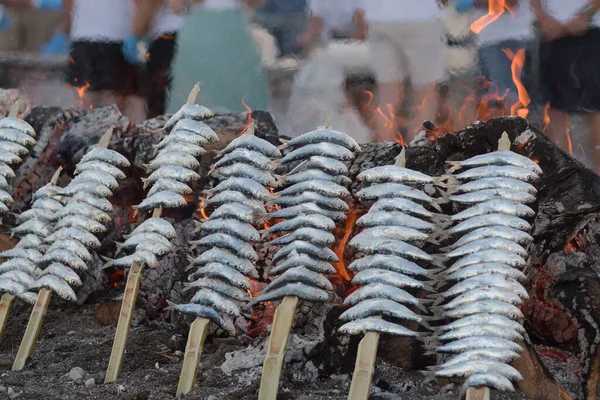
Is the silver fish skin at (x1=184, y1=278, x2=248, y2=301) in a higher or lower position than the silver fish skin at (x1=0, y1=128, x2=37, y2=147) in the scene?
lower

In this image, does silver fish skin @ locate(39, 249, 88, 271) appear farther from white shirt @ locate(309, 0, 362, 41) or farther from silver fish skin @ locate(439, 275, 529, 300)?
white shirt @ locate(309, 0, 362, 41)

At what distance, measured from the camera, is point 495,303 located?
420 cm

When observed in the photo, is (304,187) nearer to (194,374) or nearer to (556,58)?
(194,374)

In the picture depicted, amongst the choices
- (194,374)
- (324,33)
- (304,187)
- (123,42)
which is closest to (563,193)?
(304,187)

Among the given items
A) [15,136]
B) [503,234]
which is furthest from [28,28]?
[503,234]

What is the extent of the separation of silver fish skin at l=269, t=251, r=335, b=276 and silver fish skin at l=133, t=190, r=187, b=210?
3.56 feet

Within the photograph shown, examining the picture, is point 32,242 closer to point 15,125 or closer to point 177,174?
point 15,125

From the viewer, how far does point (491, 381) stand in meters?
3.91

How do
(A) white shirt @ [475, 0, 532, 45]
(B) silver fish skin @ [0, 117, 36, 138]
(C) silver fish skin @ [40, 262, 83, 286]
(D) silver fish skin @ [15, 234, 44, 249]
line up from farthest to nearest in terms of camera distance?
(A) white shirt @ [475, 0, 532, 45] → (B) silver fish skin @ [0, 117, 36, 138] → (D) silver fish skin @ [15, 234, 44, 249] → (C) silver fish skin @ [40, 262, 83, 286]

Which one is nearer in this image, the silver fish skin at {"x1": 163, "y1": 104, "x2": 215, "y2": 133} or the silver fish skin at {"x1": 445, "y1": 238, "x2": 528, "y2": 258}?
the silver fish skin at {"x1": 445, "y1": 238, "x2": 528, "y2": 258}

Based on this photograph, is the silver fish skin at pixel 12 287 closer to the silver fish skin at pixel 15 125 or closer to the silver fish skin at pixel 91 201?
the silver fish skin at pixel 91 201

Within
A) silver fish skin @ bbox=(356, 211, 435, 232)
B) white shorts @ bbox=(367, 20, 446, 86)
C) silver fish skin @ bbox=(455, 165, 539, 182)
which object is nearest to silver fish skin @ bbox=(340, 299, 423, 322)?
silver fish skin @ bbox=(356, 211, 435, 232)

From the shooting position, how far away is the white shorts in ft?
28.9

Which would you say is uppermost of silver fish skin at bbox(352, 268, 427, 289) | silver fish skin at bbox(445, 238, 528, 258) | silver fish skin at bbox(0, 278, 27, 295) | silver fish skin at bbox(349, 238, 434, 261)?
silver fish skin at bbox(445, 238, 528, 258)
